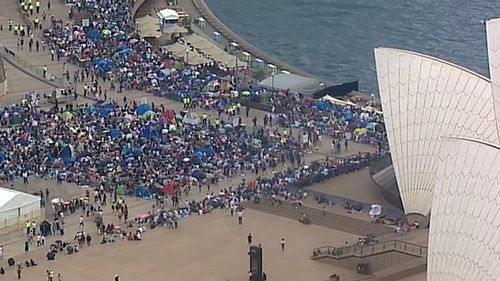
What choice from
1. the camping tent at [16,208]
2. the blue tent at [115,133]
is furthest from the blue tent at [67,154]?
the camping tent at [16,208]

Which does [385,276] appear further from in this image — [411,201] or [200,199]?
[200,199]

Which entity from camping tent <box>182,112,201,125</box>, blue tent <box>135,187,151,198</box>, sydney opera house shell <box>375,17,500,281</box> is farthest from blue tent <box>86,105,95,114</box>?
sydney opera house shell <box>375,17,500,281</box>

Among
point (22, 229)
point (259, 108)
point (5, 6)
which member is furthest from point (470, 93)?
point (5, 6)

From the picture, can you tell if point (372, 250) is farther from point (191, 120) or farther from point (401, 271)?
point (191, 120)

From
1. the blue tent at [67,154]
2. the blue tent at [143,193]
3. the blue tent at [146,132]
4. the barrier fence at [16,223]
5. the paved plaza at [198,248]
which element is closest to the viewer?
the paved plaza at [198,248]

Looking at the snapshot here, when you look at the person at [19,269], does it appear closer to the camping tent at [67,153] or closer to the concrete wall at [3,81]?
the camping tent at [67,153]

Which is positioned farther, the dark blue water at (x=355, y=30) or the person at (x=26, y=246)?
the dark blue water at (x=355, y=30)

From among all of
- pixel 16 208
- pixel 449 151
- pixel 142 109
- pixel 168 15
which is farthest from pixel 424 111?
pixel 168 15

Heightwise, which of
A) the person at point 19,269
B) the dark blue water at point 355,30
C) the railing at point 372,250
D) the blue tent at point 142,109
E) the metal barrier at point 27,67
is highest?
the railing at point 372,250
